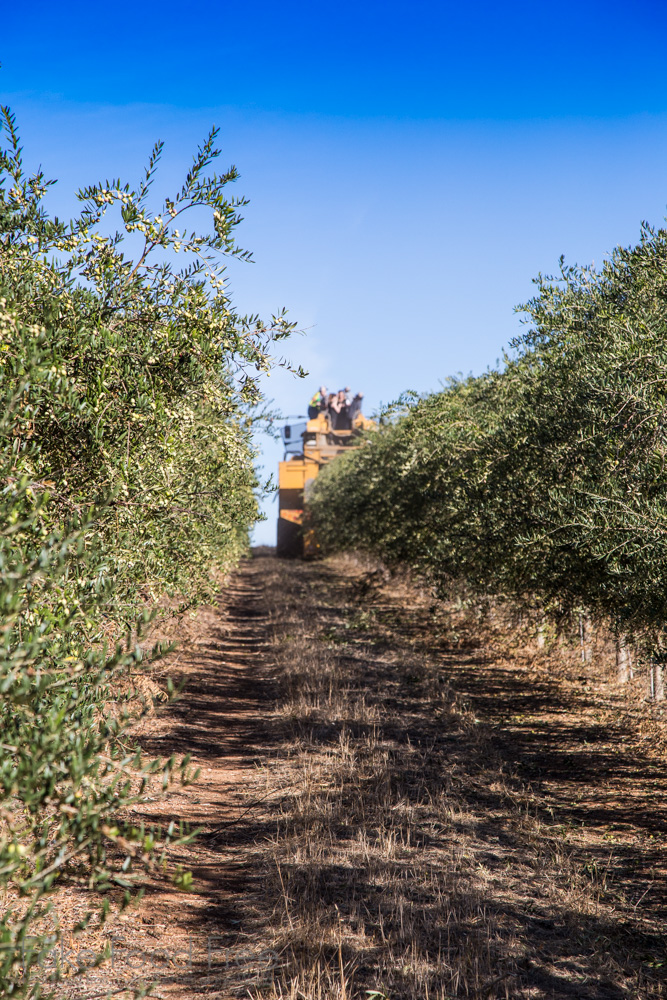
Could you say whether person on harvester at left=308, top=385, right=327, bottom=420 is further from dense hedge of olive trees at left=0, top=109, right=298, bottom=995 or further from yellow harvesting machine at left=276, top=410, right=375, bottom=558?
dense hedge of olive trees at left=0, top=109, right=298, bottom=995

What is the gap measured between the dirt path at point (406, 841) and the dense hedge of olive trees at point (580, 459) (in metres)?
1.90

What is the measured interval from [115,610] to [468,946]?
3.21 m

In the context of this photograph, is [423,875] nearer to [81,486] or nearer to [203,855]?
[203,855]

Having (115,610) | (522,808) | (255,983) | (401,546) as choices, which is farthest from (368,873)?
(401,546)

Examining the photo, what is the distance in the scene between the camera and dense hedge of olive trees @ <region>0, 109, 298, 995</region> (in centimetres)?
277

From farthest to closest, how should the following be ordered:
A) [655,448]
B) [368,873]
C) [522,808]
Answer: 1. [522,808]
2. [655,448]
3. [368,873]

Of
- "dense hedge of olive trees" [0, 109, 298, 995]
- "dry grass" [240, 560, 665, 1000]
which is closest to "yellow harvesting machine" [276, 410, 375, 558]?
"dry grass" [240, 560, 665, 1000]

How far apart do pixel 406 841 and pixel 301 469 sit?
1662 inches

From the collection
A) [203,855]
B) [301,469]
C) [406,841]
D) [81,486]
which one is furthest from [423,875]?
[301,469]

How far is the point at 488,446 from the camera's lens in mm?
10875

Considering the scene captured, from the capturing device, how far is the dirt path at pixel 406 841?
189 inches

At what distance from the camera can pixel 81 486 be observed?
4.75 m

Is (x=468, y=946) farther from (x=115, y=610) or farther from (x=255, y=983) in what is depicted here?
(x=115, y=610)

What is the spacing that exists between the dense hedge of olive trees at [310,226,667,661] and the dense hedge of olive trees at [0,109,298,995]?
11.6ft
